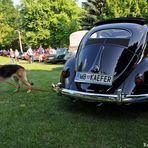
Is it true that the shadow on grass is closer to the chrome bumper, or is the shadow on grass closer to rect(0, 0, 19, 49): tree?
the chrome bumper

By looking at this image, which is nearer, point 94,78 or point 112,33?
point 94,78

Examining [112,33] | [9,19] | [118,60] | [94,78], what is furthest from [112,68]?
[9,19]

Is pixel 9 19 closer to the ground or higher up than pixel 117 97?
closer to the ground

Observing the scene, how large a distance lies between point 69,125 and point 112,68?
1.37 meters

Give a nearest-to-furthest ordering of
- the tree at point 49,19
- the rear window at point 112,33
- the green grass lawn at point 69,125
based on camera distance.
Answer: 1. the green grass lawn at point 69,125
2. the rear window at point 112,33
3. the tree at point 49,19

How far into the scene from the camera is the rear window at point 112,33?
226 inches

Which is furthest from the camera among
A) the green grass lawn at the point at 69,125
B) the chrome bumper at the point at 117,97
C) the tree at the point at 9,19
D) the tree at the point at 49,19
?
the tree at the point at 9,19

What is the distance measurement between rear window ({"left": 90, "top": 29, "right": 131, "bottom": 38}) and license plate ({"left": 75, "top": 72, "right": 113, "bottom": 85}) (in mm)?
1060

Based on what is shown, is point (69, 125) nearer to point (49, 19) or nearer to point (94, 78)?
point (94, 78)

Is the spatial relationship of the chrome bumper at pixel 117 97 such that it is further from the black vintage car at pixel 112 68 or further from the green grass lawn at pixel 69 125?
the green grass lawn at pixel 69 125

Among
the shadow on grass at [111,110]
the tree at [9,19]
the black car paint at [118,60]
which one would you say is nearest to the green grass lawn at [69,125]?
the shadow on grass at [111,110]

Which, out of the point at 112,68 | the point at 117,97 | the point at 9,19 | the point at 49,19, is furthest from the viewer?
the point at 9,19

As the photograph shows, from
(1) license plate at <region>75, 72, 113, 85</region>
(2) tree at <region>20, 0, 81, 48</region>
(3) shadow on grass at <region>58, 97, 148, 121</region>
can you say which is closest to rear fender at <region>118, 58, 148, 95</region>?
(1) license plate at <region>75, 72, 113, 85</region>

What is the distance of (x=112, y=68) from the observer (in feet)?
17.1
